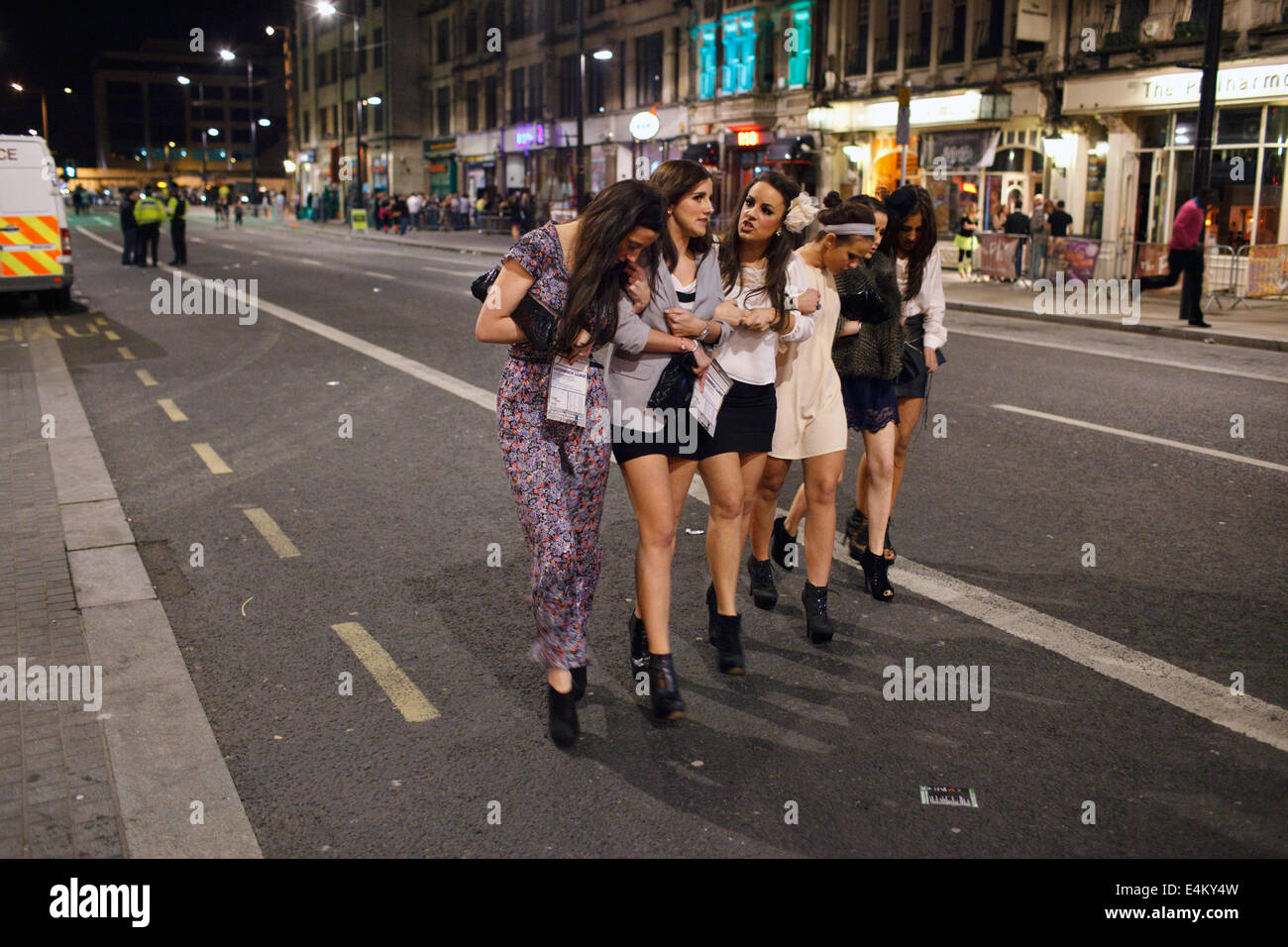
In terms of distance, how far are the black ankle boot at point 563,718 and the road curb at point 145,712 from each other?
3.43 feet

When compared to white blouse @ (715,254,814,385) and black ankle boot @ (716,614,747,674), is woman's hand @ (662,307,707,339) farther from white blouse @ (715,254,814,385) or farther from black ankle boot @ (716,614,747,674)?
black ankle boot @ (716,614,747,674)

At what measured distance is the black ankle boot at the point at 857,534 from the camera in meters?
6.18

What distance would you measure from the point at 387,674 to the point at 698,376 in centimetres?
170

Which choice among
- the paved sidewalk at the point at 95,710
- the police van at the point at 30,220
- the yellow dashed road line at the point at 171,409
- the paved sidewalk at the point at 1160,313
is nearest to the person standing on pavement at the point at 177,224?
the paved sidewalk at the point at 1160,313

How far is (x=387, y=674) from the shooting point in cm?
470

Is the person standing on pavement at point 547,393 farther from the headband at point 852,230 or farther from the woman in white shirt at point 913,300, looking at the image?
the woman in white shirt at point 913,300

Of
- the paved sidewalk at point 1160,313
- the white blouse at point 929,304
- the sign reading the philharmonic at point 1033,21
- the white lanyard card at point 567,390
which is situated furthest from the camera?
the sign reading the philharmonic at point 1033,21

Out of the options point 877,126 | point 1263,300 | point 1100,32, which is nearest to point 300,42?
point 877,126

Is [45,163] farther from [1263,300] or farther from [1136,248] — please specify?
[1263,300]

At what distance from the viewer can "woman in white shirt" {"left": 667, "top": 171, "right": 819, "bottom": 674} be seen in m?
4.52

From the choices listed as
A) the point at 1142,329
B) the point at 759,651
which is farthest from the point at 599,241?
the point at 1142,329

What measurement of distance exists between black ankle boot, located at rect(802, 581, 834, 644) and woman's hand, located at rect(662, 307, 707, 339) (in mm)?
1431

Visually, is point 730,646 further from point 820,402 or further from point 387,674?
point 387,674
